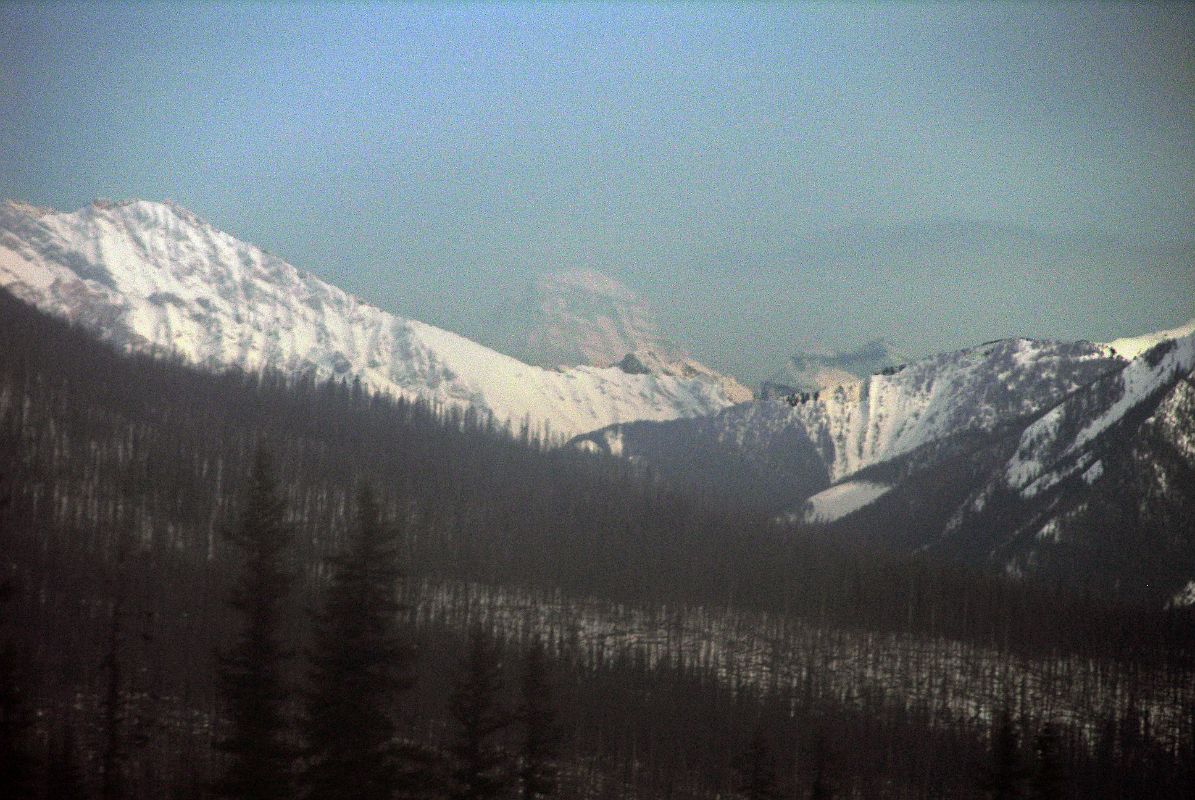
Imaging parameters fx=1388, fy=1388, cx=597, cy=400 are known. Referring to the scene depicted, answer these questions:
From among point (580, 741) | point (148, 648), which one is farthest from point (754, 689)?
point (148, 648)

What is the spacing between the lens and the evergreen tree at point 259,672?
48.1 meters

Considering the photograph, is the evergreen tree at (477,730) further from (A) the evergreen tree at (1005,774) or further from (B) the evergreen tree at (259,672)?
(A) the evergreen tree at (1005,774)

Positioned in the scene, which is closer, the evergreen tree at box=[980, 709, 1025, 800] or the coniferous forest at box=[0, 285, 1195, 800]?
the coniferous forest at box=[0, 285, 1195, 800]

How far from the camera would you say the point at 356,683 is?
1832 inches

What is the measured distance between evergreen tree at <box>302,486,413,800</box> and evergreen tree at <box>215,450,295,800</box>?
216cm

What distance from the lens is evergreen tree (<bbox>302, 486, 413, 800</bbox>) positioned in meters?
45.8

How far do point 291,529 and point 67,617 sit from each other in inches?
3698

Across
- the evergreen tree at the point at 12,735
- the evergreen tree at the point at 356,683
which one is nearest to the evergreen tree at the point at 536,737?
the evergreen tree at the point at 356,683

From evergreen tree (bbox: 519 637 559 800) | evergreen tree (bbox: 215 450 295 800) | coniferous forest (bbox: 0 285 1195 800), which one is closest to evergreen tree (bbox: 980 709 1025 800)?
coniferous forest (bbox: 0 285 1195 800)

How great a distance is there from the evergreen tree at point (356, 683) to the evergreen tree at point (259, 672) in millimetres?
2163

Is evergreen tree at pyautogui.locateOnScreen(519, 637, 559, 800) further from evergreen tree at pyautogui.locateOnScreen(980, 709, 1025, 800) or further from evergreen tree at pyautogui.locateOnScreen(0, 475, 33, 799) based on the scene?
evergreen tree at pyautogui.locateOnScreen(980, 709, 1025, 800)

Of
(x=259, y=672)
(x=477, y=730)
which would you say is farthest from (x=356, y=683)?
(x=259, y=672)

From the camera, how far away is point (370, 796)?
1809 inches

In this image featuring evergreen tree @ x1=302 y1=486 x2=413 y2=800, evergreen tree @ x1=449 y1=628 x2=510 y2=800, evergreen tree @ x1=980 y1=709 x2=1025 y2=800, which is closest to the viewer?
evergreen tree @ x1=302 y1=486 x2=413 y2=800
